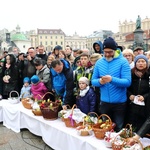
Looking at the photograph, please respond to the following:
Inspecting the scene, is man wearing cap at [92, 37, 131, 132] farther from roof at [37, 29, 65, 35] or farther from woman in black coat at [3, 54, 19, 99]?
roof at [37, 29, 65, 35]

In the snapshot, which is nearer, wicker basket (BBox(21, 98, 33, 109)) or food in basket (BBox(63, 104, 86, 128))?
food in basket (BBox(63, 104, 86, 128))

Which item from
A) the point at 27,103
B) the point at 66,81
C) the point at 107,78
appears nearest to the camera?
the point at 107,78

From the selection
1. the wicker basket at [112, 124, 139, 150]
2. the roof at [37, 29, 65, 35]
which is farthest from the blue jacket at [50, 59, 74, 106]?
the roof at [37, 29, 65, 35]

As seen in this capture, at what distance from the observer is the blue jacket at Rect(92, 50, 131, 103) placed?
10.3ft

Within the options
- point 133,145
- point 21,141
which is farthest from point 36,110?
point 133,145

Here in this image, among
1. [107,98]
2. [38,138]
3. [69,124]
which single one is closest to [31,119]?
[38,138]

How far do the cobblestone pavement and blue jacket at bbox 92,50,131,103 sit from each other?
136cm

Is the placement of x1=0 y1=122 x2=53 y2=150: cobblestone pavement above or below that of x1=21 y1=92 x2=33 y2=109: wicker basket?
below

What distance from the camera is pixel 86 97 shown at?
3.74m

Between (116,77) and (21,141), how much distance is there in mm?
2076

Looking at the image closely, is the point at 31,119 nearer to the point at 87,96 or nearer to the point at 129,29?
the point at 87,96

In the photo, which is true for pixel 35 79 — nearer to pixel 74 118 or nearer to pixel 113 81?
pixel 74 118

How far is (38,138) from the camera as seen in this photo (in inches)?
167

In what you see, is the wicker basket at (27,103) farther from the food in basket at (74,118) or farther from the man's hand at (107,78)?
the man's hand at (107,78)
